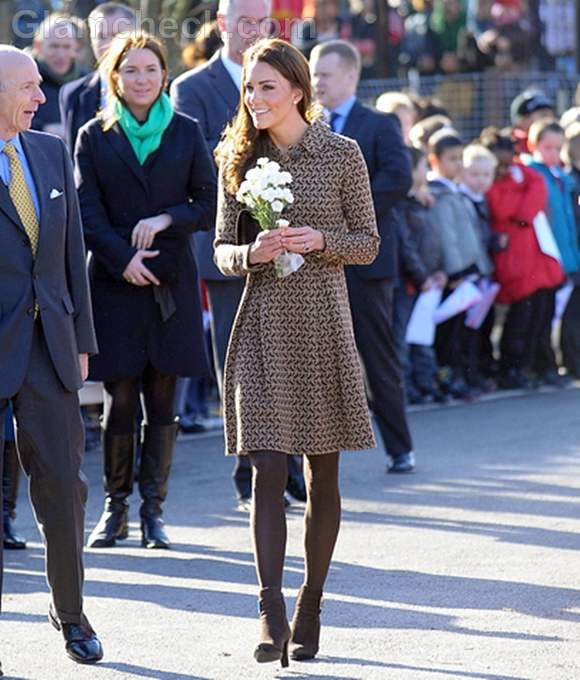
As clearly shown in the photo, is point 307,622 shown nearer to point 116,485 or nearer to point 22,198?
point 22,198

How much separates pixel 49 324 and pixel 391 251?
3.93 metres

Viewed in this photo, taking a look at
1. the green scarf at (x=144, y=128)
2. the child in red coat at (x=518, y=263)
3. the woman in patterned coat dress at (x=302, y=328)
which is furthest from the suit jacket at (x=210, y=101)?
the child in red coat at (x=518, y=263)

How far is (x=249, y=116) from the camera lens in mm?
6113

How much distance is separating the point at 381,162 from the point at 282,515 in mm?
3934

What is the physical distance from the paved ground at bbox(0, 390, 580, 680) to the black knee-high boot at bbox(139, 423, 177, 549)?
114mm

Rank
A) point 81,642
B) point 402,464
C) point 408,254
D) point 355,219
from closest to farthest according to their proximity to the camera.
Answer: point 81,642
point 355,219
point 402,464
point 408,254

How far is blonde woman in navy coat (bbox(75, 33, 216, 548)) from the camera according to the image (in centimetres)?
788

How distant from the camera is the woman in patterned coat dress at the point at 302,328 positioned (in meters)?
5.89

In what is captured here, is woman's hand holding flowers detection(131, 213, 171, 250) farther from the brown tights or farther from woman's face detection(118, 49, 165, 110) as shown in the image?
the brown tights

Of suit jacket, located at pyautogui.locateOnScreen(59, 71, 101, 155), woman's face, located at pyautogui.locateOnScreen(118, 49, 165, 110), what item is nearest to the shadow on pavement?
woman's face, located at pyautogui.locateOnScreen(118, 49, 165, 110)

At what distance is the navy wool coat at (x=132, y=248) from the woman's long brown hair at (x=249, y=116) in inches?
68.9

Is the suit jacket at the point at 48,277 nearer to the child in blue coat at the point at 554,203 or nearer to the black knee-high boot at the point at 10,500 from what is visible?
the black knee-high boot at the point at 10,500

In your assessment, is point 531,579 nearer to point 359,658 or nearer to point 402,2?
point 359,658

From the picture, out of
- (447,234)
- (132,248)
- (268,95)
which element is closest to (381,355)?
(132,248)
